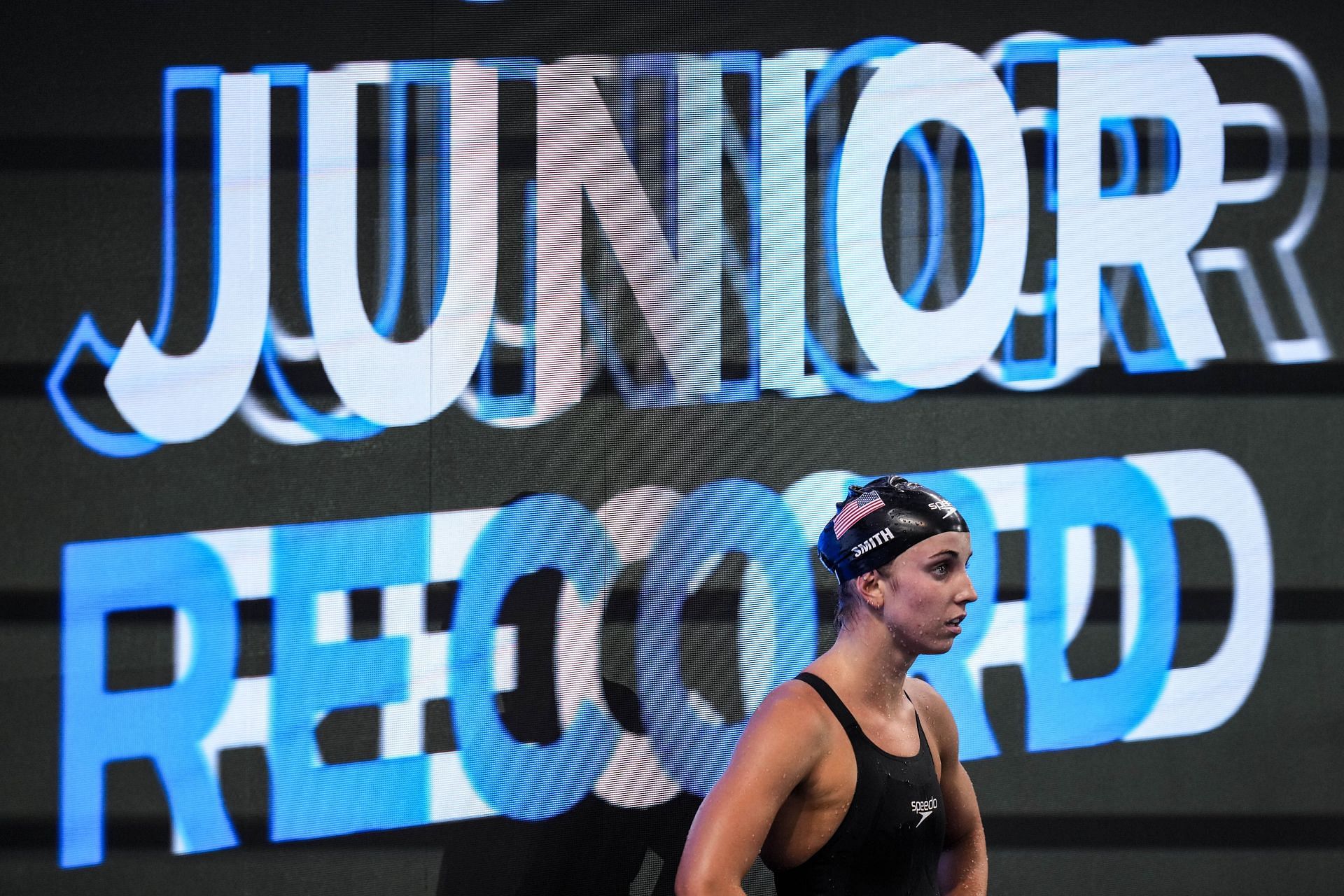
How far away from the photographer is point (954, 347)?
3.71 metres

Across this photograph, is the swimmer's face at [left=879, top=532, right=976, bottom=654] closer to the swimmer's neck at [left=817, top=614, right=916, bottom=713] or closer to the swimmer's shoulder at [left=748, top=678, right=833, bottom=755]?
the swimmer's neck at [left=817, top=614, right=916, bottom=713]

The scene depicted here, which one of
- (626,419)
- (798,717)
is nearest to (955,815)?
(798,717)

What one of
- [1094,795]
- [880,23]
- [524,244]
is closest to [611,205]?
[524,244]

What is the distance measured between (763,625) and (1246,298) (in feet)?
5.37

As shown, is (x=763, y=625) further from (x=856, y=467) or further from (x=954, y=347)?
(x=954, y=347)

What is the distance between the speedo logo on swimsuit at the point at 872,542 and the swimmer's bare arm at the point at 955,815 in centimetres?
37

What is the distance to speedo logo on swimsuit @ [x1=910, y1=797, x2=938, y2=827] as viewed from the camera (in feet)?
7.77

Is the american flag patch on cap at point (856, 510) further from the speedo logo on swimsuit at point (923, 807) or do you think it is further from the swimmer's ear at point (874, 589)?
the speedo logo on swimsuit at point (923, 807)

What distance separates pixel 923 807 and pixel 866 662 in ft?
0.91

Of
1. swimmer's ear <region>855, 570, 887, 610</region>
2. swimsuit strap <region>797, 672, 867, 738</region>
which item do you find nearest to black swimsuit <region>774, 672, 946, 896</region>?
swimsuit strap <region>797, 672, 867, 738</region>

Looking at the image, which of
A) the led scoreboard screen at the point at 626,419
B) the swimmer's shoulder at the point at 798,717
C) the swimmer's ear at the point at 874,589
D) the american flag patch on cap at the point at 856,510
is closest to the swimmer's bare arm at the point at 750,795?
the swimmer's shoulder at the point at 798,717

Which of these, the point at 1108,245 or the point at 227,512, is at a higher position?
the point at 1108,245

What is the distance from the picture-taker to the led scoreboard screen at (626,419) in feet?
11.8

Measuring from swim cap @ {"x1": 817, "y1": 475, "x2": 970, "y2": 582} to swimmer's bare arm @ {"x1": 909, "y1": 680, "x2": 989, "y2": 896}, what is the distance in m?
0.36
